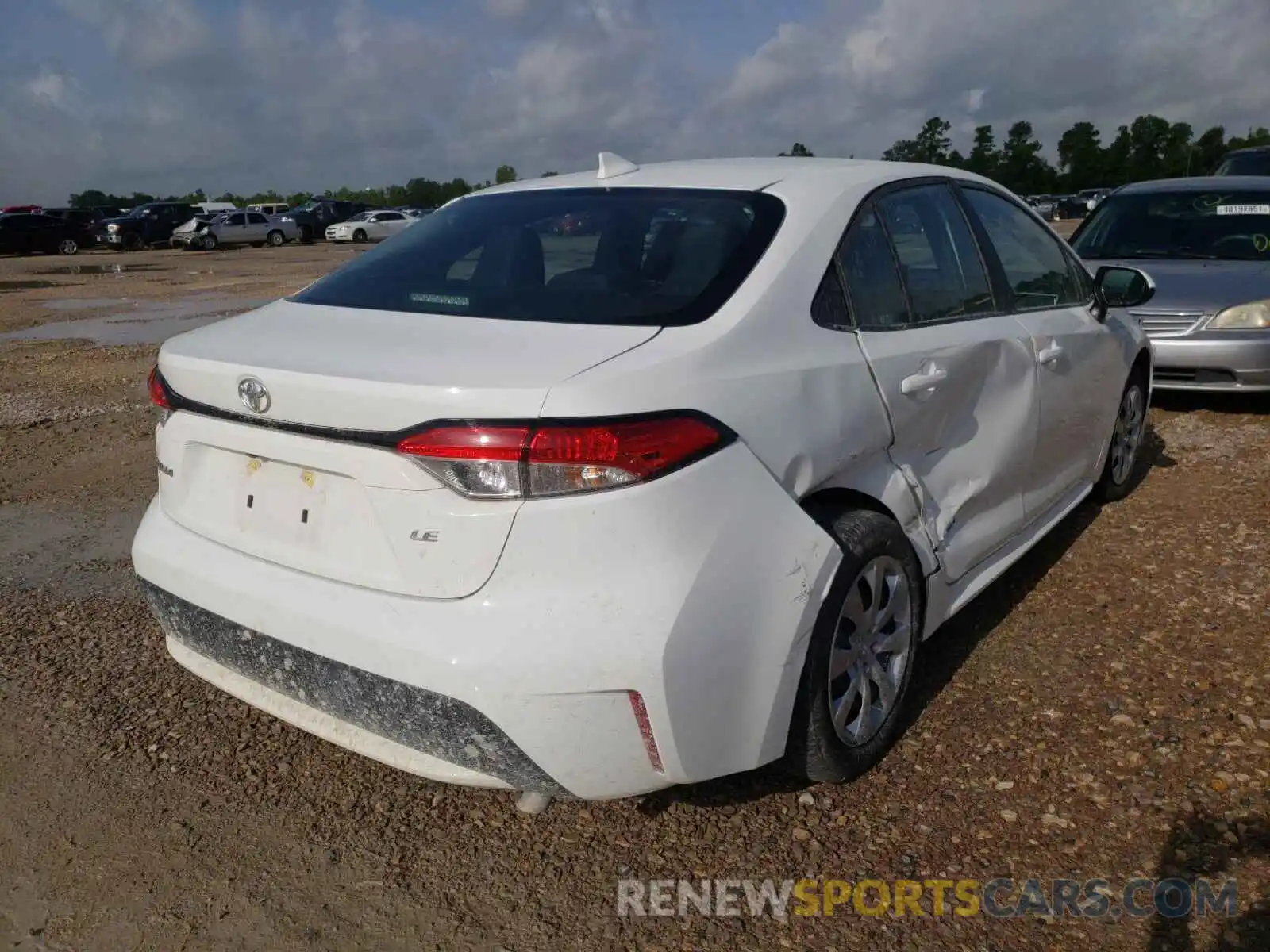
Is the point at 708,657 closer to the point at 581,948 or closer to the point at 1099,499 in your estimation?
the point at 581,948

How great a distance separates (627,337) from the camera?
2.36m

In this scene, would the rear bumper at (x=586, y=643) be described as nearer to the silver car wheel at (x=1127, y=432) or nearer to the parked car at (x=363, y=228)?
the silver car wheel at (x=1127, y=432)

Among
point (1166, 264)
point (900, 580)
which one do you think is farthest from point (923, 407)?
point (1166, 264)

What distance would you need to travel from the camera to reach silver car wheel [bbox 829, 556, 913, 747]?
2721mm

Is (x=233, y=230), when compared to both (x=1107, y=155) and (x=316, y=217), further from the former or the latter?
(x=1107, y=155)

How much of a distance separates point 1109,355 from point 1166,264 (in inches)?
131

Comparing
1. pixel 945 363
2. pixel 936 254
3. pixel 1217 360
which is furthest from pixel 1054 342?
pixel 1217 360

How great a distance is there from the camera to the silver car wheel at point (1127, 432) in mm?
4977

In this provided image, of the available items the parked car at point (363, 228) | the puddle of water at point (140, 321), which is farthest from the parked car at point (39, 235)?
the puddle of water at point (140, 321)

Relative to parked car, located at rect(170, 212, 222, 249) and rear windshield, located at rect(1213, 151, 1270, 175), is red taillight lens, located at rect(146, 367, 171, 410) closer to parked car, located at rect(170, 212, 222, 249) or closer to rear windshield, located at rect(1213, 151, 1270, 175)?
rear windshield, located at rect(1213, 151, 1270, 175)

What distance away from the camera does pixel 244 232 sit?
131 feet

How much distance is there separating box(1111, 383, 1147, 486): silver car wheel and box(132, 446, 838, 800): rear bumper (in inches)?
121

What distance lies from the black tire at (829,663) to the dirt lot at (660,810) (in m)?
0.13

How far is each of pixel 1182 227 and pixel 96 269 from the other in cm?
2621
